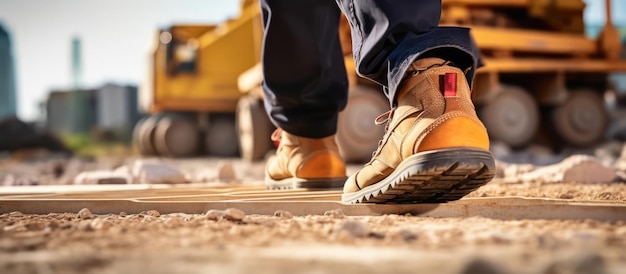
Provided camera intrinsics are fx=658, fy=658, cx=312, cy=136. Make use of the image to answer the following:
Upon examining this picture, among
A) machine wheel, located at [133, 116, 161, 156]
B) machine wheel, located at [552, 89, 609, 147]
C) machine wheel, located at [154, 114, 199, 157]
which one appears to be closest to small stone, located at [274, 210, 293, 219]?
machine wheel, located at [552, 89, 609, 147]

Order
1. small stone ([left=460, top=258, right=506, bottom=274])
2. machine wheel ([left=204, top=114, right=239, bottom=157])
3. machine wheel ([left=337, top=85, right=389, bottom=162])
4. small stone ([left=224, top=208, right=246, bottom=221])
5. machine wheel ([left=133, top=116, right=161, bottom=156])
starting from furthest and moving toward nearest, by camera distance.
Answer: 1. machine wheel ([left=133, top=116, right=161, bottom=156])
2. machine wheel ([left=204, top=114, right=239, bottom=157])
3. machine wheel ([left=337, top=85, right=389, bottom=162])
4. small stone ([left=224, top=208, right=246, bottom=221])
5. small stone ([left=460, top=258, right=506, bottom=274])

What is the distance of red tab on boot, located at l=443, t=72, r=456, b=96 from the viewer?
1.26 meters

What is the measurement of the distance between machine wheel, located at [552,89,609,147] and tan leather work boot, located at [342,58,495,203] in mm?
5244

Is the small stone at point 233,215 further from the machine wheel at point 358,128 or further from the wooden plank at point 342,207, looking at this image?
the machine wheel at point 358,128

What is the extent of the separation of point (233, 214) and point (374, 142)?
3.53 metres

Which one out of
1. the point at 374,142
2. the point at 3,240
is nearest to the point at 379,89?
the point at 374,142

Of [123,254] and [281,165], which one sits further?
[281,165]

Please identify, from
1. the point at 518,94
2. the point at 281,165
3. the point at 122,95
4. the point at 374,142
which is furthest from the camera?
the point at 122,95

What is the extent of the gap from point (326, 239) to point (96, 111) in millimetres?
15610

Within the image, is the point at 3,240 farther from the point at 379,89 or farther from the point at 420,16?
the point at 379,89

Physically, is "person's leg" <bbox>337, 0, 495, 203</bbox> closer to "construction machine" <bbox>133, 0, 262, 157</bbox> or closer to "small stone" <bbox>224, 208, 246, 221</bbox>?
"small stone" <bbox>224, 208, 246, 221</bbox>

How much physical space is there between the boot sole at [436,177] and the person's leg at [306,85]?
1.88 ft

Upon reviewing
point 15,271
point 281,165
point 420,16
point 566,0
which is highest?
point 566,0

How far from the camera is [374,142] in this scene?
4660 mm
